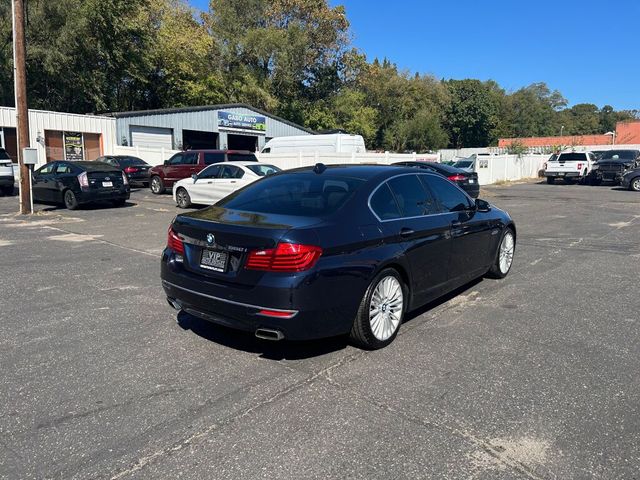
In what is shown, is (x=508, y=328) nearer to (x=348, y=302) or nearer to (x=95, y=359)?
(x=348, y=302)

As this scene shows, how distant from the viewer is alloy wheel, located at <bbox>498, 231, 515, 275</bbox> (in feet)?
22.7

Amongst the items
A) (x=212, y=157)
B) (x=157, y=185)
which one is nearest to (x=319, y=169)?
(x=212, y=157)

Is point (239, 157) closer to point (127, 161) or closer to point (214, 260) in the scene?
point (127, 161)

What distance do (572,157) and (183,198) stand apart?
912 inches

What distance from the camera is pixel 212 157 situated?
19156 millimetres

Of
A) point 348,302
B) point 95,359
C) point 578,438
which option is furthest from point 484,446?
point 95,359

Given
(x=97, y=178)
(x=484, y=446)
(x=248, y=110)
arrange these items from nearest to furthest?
1. (x=484, y=446)
2. (x=97, y=178)
3. (x=248, y=110)

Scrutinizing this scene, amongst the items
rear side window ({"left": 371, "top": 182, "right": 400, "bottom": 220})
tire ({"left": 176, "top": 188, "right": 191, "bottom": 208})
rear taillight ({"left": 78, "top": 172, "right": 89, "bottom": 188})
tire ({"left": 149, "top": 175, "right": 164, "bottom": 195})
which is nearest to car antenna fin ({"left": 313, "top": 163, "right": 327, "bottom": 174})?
rear side window ({"left": 371, "top": 182, "right": 400, "bottom": 220})

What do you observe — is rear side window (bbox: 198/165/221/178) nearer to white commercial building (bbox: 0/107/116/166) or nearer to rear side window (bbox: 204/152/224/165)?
rear side window (bbox: 204/152/224/165)

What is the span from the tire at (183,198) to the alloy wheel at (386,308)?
11840 millimetres

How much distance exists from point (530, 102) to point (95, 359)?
371 feet

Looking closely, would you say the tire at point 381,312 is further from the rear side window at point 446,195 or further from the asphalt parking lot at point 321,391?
the rear side window at point 446,195

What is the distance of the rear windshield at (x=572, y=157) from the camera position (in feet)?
94.7

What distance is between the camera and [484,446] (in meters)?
3.02
